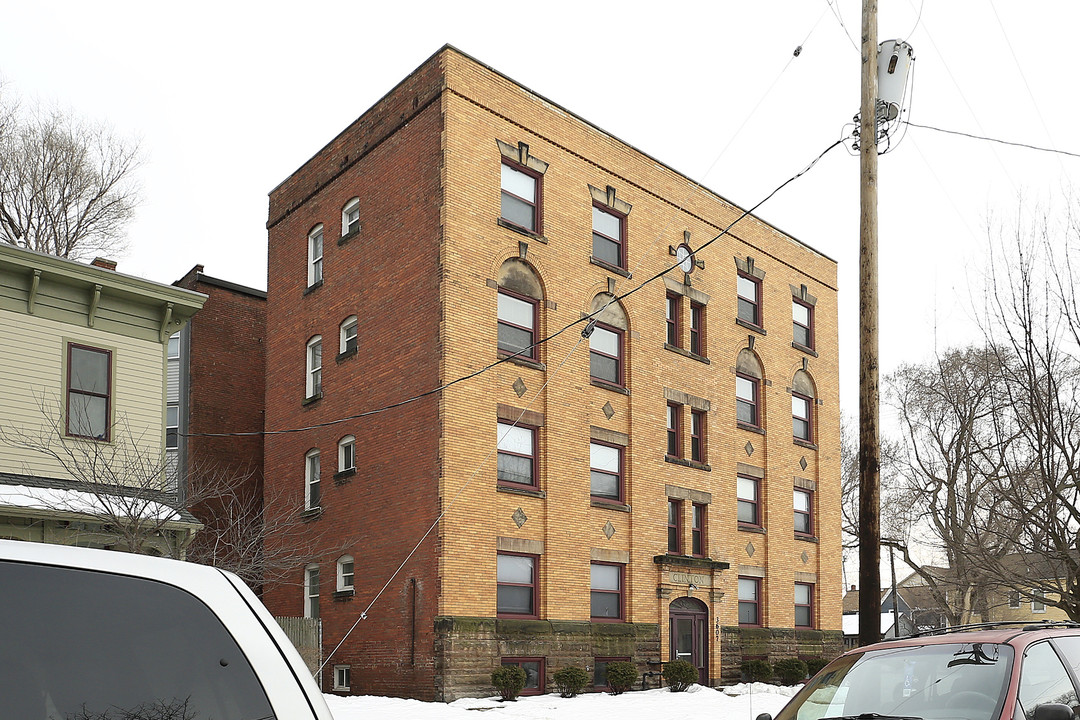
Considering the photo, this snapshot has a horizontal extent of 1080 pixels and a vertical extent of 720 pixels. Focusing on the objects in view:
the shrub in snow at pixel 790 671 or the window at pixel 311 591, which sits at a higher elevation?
the window at pixel 311 591

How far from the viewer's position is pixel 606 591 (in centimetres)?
2725

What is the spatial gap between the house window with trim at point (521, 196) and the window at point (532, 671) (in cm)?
1019

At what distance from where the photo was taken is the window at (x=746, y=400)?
33125mm

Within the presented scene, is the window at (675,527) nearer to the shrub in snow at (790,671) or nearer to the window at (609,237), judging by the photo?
the shrub in snow at (790,671)

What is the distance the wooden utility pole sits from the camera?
1315 centimetres

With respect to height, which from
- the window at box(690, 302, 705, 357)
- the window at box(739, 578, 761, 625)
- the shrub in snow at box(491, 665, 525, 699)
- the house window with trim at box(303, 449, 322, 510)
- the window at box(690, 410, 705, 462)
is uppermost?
the window at box(690, 302, 705, 357)

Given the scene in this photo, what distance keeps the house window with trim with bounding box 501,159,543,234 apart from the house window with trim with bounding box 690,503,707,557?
9430 mm

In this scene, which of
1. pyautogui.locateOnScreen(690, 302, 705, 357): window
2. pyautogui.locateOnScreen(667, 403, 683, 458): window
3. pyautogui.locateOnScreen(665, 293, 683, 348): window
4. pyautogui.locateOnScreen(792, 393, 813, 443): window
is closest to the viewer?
pyautogui.locateOnScreen(667, 403, 683, 458): window

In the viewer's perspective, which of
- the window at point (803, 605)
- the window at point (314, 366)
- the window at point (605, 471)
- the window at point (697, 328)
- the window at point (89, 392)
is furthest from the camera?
the window at point (803, 605)

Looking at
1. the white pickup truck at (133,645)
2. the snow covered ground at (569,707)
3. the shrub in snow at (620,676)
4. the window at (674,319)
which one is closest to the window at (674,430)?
the window at (674,319)

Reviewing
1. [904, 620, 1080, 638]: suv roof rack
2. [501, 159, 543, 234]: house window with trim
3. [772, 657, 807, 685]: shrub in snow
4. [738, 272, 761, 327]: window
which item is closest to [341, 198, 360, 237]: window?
[501, 159, 543, 234]: house window with trim

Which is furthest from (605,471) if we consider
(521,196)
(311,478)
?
(311,478)

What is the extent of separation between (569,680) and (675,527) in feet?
22.3

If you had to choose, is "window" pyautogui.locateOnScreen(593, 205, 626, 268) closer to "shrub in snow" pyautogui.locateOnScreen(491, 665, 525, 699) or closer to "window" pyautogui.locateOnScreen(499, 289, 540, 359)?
"window" pyautogui.locateOnScreen(499, 289, 540, 359)
